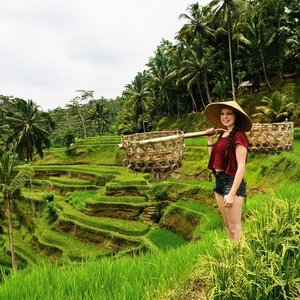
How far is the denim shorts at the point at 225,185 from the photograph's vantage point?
3334mm

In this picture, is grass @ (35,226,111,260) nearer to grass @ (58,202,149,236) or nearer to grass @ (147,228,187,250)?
grass @ (58,202,149,236)

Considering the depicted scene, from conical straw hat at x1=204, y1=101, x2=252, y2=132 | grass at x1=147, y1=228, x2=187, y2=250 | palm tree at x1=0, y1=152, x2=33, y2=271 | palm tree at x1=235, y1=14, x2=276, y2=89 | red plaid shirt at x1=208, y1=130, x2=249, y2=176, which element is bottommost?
grass at x1=147, y1=228, x2=187, y2=250

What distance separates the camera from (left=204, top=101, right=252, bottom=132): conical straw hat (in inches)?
131

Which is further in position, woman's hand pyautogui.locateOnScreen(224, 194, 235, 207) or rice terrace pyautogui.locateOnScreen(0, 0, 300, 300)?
woman's hand pyautogui.locateOnScreen(224, 194, 235, 207)

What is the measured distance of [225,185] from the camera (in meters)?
3.37

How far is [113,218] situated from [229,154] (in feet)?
62.4

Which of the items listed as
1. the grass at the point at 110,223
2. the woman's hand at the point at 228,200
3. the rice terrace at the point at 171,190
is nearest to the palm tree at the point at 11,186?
the rice terrace at the point at 171,190

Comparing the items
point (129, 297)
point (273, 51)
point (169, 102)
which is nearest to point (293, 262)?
point (129, 297)

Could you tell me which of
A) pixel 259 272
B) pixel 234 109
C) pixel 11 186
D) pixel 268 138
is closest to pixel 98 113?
pixel 11 186

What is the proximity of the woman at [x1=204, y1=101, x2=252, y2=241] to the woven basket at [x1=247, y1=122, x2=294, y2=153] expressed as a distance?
1.91m

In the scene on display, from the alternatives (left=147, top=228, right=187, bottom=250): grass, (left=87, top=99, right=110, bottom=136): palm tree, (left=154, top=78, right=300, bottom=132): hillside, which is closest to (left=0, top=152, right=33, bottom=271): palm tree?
(left=147, top=228, right=187, bottom=250): grass

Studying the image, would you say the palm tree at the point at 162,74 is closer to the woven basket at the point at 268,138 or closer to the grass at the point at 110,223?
the grass at the point at 110,223

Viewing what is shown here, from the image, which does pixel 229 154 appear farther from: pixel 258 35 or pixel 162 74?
pixel 162 74

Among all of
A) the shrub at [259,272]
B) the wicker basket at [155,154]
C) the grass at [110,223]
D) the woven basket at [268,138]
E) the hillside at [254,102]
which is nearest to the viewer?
the shrub at [259,272]
